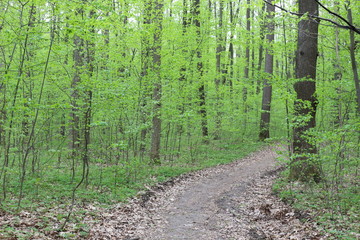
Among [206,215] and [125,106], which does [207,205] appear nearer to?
[206,215]

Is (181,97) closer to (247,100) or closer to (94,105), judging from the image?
(94,105)

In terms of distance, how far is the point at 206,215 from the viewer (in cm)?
688

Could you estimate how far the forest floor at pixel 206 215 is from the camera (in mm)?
5523

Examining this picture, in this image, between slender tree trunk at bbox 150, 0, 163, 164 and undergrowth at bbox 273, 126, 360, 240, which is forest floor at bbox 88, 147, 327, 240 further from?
slender tree trunk at bbox 150, 0, 163, 164

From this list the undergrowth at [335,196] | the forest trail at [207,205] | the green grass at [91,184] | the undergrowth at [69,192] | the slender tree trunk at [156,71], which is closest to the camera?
the undergrowth at [335,196]

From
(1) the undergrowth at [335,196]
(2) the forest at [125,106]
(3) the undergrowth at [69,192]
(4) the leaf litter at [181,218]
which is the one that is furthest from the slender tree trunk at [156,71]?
(1) the undergrowth at [335,196]

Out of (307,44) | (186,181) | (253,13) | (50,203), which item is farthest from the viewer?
(253,13)

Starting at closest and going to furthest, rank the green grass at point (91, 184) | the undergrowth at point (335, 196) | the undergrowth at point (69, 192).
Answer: the undergrowth at point (335, 196), the undergrowth at point (69, 192), the green grass at point (91, 184)

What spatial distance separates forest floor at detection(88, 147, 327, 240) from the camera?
217 inches

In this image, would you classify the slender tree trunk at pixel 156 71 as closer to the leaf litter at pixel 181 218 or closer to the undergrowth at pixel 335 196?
the leaf litter at pixel 181 218

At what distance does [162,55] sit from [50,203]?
23.3ft

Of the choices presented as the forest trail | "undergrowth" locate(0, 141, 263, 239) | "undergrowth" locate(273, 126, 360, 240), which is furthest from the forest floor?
"undergrowth" locate(0, 141, 263, 239)

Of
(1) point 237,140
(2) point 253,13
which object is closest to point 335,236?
(1) point 237,140

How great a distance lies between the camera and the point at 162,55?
1132 cm
